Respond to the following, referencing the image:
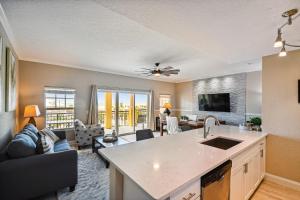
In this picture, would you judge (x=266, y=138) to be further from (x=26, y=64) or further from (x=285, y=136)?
(x=26, y=64)

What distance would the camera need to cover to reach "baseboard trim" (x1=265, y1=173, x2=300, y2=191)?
2.40 meters

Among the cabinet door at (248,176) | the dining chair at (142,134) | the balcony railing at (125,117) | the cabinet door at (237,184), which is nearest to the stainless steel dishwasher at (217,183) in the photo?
the cabinet door at (237,184)

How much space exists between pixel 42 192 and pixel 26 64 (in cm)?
380

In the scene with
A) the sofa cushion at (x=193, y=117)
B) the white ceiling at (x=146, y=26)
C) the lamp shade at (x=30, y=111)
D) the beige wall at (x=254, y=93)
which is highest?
the white ceiling at (x=146, y=26)

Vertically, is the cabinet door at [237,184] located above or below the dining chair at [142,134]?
below

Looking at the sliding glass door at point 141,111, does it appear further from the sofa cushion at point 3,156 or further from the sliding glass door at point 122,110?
the sofa cushion at point 3,156

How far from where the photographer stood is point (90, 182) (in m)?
2.52

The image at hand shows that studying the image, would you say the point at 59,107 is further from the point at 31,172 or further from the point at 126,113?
the point at 31,172

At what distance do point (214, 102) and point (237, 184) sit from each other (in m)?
5.11

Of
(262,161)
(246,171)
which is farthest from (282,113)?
(246,171)

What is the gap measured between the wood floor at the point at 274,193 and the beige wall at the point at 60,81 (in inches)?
200

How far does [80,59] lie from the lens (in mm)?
4090

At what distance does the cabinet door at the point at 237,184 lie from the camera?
63.7 inches

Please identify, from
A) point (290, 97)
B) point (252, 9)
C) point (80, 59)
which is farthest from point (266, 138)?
point (80, 59)
